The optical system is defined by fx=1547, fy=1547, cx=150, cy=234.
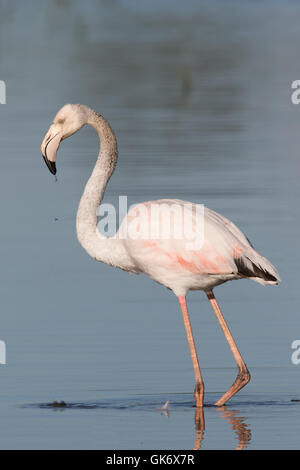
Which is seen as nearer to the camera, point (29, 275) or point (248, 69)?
point (29, 275)

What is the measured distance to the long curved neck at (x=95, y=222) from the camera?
32.0 feet

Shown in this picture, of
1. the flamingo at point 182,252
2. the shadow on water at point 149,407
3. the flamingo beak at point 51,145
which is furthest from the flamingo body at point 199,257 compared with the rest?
the shadow on water at point 149,407

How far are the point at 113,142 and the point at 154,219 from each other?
2.81 ft

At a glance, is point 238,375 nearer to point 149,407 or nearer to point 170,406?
point 170,406

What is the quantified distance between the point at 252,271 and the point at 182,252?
51cm

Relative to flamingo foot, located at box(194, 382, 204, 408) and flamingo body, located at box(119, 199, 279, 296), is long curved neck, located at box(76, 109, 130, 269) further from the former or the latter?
flamingo foot, located at box(194, 382, 204, 408)

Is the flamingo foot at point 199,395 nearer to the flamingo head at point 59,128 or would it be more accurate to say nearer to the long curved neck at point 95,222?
the long curved neck at point 95,222

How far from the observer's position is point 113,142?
10.2 m

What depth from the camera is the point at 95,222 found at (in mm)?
9875

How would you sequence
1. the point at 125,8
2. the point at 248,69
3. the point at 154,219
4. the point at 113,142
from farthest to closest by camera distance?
the point at 125,8 → the point at 248,69 → the point at 113,142 → the point at 154,219

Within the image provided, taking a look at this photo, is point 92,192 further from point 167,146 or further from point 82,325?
point 167,146

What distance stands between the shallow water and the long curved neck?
645mm

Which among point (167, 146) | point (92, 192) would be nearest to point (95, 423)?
point (92, 192)

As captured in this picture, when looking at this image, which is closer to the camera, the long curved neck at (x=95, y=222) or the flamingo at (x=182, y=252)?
the flamingo at (x=182, y=252)
